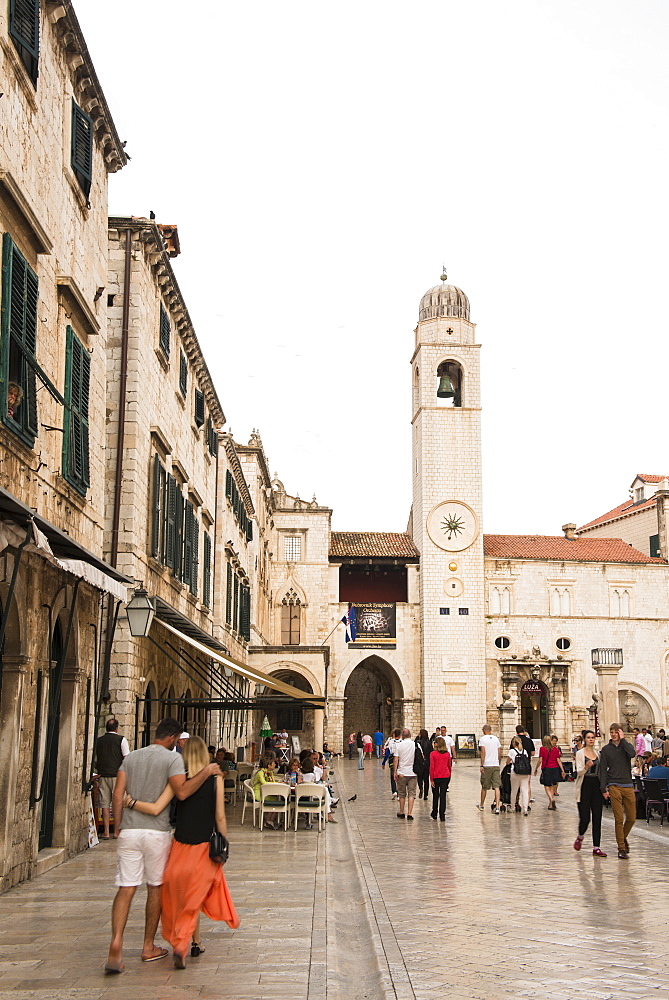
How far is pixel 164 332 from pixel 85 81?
6.69m

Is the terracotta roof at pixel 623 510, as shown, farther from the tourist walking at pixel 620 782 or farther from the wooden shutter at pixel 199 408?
the tourist walking at pixel 620 782

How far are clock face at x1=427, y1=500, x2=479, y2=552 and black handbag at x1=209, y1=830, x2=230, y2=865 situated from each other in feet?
143

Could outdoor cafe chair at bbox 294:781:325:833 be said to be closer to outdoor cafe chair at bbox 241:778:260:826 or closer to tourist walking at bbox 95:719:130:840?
outdoor cafe chair at bbox 241:778:260:826

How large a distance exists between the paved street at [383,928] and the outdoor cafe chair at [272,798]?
188 centimetres

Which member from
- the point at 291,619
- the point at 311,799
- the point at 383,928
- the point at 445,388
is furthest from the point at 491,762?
the point at 291,619

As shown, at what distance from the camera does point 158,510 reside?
691 inches

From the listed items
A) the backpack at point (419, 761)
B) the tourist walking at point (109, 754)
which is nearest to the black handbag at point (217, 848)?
the tourist walking at point (109, 754)

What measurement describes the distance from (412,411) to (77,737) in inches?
1706

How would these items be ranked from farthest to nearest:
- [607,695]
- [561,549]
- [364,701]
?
[364,701]
[561,549]
[607,695]

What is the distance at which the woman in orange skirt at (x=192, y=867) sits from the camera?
22.5 ft

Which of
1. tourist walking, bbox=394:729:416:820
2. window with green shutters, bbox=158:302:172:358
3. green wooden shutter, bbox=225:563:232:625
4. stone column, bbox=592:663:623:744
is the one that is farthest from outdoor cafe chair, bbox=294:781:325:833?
stone column, bbox=592:663:623:744

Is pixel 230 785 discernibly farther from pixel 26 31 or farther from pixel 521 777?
pixel 26 31

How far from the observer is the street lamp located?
41.4 feet

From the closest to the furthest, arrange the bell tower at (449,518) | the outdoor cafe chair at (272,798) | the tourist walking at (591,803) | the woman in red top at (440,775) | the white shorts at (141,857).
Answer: the white shorts at (141,857) < the tourist walking at (591,803) < the outdoor cafe chair at (272,798) < the woman in red top at (440,775) < the bell tower at (449,518)
